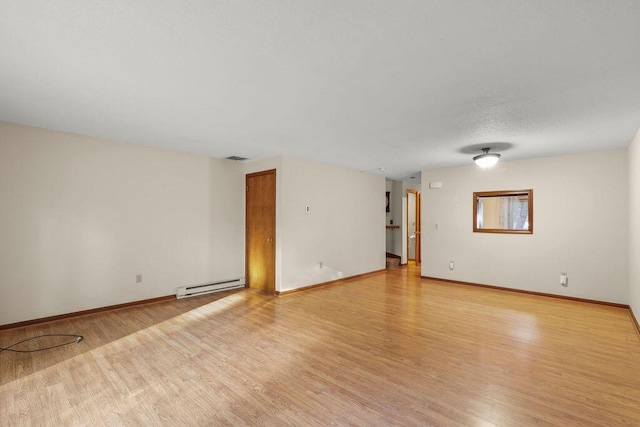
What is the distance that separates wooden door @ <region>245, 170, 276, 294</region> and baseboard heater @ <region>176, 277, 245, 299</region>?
0.25 metres

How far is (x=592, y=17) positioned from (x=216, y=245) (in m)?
5.18

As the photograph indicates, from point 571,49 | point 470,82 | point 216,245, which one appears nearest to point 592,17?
point 571,49

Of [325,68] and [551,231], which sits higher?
[325,68]

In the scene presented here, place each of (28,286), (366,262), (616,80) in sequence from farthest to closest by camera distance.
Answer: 1. (366,262)
2. (28,286)
3. (616,80)

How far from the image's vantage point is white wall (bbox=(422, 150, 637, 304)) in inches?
175

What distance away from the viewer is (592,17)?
5.09ft

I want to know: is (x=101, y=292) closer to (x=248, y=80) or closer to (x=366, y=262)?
(x=248, y=80)

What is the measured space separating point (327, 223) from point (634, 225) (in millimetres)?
4368

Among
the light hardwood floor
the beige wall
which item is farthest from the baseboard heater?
the beige wall

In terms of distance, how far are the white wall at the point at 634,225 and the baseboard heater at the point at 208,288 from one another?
5610 millimetres

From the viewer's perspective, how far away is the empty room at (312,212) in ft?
5.91

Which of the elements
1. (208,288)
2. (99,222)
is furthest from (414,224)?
(99,222)

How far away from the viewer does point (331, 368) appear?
253 cm

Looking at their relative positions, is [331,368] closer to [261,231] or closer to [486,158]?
[261,231]
